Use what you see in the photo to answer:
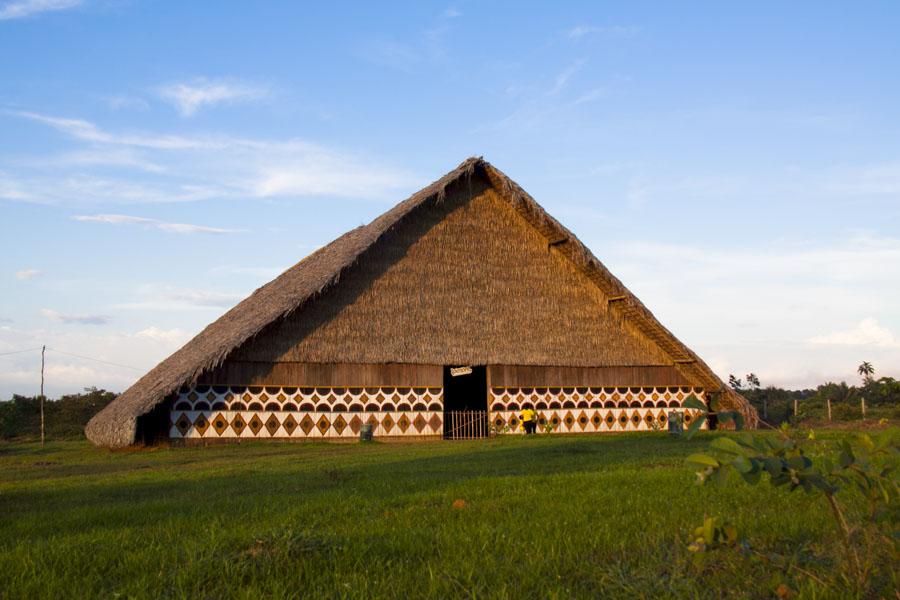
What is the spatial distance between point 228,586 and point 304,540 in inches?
25.1

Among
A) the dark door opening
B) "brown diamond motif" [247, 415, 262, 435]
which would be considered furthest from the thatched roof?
the dark door opening

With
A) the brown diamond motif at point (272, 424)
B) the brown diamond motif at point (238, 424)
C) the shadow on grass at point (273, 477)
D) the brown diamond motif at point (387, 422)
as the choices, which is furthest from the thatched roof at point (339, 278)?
the brown diamond motif at point (387, 422)

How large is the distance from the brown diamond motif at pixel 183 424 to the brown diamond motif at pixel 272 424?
1789 mm

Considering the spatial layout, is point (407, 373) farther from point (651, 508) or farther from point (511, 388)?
point (651, 508)

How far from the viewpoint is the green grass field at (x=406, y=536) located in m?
4.03

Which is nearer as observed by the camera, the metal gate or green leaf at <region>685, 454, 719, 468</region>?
green leaf at <region>685, 454, 719, 468</region>

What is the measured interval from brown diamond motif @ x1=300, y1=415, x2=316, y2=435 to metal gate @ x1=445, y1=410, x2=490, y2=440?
389 cm

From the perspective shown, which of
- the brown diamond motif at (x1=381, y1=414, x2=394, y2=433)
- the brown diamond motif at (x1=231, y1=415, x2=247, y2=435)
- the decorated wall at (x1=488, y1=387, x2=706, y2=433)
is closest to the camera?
the brown diamond motif at (x1=231, y1=415, x2=247, y2=435)

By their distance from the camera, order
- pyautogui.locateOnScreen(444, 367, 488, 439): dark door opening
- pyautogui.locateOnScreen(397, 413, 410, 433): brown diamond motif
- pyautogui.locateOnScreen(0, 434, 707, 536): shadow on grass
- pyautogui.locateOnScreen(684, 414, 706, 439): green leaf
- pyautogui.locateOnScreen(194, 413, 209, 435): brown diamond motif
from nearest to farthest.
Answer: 1. pyautogui.locateOnScreen(684, 414, 706, 439): green leaf
2. pyautogui.locateOnScreen(0, 434, 707, 536): shadow on grass
3. pyautogui.locateOnScreen(194, 413, 209, 435): brown diamond motif
4. pyautogui.locateOnScreen(397, 413, 410, 433): brown diamond motif
5. pyautogui.locateOnScreen(444, 367, 488, 439): dark door opening

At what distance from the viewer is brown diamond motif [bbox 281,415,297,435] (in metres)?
19.6

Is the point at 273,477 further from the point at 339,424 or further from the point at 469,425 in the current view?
the point at 469,425

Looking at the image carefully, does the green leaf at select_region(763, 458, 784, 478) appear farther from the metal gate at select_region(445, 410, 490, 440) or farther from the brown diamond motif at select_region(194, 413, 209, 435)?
the metal gate at select_region(445, 410, 490, 440)

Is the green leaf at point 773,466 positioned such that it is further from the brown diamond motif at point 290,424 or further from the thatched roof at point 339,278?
the brown diamond motif at point 290,424

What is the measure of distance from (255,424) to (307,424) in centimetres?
124
